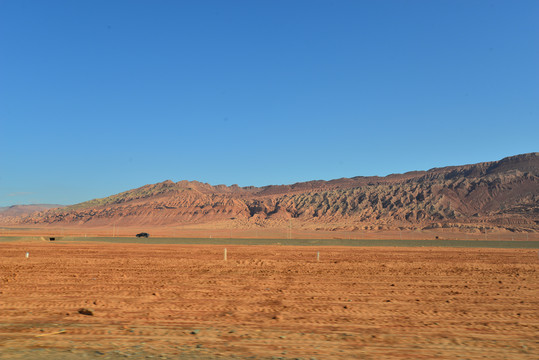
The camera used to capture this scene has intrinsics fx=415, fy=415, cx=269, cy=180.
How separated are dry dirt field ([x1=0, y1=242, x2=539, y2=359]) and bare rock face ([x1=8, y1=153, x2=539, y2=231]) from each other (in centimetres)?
8797

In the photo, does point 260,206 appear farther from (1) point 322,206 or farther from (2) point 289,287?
(2) point 289,287

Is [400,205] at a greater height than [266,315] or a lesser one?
greater

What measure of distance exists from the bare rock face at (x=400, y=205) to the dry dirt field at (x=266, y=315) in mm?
87970

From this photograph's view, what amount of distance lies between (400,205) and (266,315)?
120 m

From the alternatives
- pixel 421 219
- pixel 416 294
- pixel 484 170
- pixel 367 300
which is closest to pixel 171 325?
pixel 367 300

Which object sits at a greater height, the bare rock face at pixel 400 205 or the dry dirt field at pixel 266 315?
the bare rock face at pixel 400 205

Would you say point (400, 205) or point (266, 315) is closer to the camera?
point (266, 315)

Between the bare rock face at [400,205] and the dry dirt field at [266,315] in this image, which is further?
the bare rock face at [400,205]

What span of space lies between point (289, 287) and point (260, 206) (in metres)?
125

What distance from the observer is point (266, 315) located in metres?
11.4

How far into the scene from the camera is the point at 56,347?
834 cm

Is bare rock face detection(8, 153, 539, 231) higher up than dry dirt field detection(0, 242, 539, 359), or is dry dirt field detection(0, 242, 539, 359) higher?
bare rock face detection(8, 153, 539, 231)

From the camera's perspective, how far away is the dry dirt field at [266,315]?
326 inches

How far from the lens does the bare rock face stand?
363 ft
